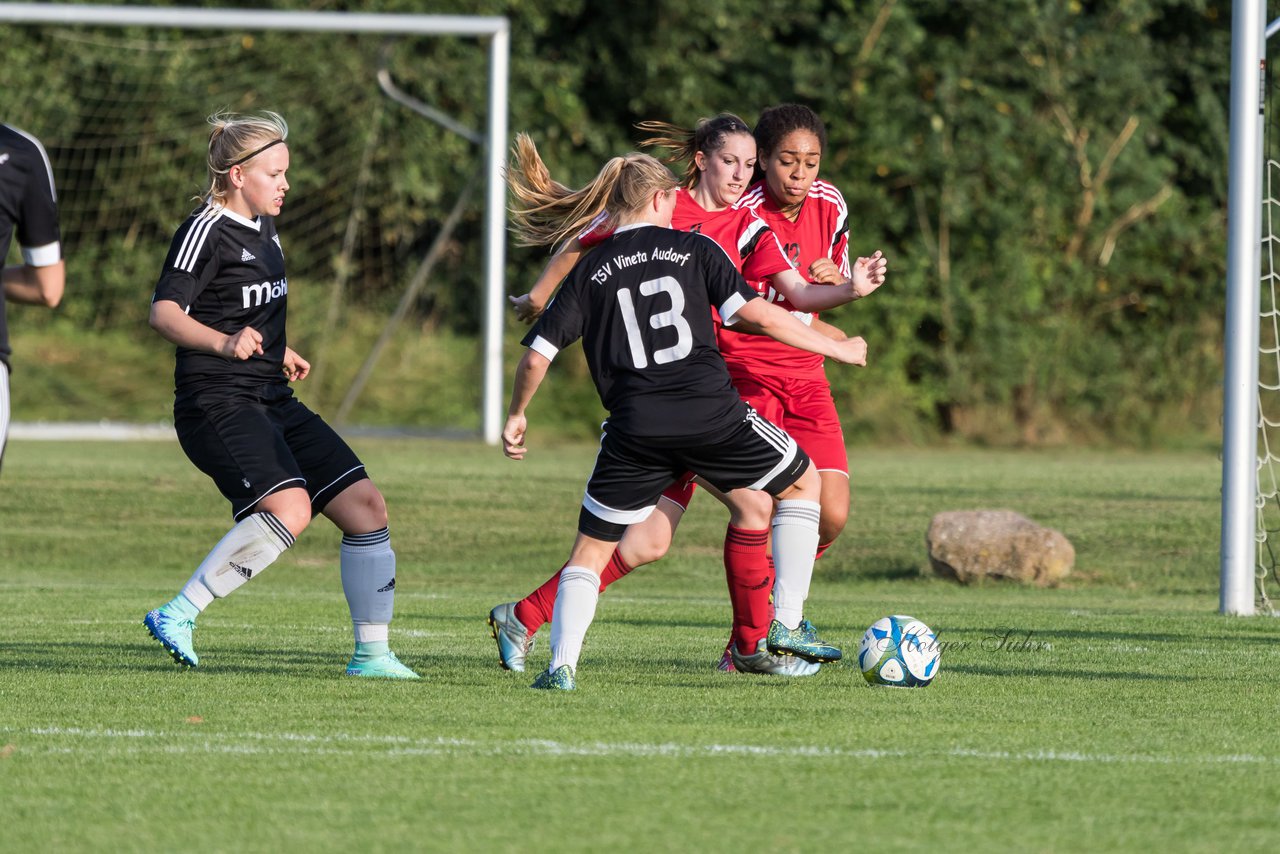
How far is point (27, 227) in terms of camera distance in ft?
16.1

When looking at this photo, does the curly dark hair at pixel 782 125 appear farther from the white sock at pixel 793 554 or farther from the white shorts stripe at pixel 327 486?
the white shorts stripe at pixel 327 486

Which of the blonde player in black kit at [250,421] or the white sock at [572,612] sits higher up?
the blonde player in black kit at [250,421]

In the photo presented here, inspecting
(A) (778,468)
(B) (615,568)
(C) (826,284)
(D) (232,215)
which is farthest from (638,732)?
(D) (232,215)

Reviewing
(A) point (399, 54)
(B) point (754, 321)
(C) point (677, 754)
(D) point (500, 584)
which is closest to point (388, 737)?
(C) point (677, 754)

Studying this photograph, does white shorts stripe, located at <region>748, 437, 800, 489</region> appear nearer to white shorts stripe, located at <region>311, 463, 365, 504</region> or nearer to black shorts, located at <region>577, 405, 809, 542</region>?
black shorts, located at <region>577, 405, 809, 542</region>

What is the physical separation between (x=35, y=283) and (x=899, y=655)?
2950 mm

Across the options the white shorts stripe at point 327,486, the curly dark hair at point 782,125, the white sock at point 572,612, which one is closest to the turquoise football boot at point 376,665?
the white shorts stripe at point 327,486

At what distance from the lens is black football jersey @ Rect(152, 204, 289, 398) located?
6.18 m

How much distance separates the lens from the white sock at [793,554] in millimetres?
6207

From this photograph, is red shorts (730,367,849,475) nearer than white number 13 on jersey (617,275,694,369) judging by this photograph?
No

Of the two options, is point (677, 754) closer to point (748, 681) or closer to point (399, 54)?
point (748, 681)

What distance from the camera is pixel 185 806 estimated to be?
4.02 m

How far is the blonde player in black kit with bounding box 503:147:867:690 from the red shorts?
90 cm

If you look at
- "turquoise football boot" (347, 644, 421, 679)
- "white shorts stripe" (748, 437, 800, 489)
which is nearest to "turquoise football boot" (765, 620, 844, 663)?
"white shorts stripe" (748, 437, 800, 489)
